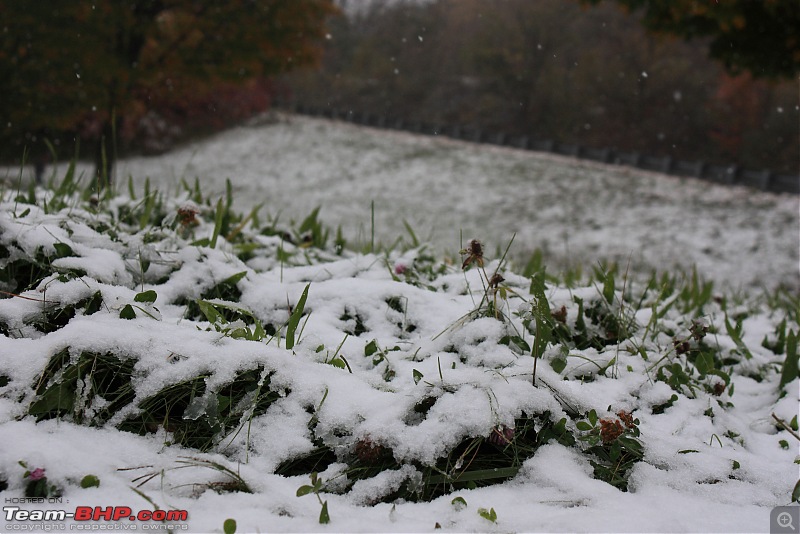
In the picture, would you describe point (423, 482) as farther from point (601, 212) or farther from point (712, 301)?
point (601, 212)

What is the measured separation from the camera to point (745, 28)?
252 inches

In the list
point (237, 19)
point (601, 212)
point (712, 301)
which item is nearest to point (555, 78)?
point (601, 212)

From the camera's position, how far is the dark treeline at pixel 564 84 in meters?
22.7

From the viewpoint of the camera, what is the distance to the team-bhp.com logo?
109cm

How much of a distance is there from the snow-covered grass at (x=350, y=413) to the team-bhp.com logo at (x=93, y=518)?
22 mm

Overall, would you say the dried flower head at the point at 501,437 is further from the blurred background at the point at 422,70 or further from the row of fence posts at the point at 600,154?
the row of fence posts at the point at 600,154

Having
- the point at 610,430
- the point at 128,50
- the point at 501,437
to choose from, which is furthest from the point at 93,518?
the point at 128,50

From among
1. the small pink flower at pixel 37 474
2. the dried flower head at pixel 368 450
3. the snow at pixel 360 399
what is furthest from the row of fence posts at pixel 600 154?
the small pink flower at pixel 37 474

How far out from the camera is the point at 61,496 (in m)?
1.15

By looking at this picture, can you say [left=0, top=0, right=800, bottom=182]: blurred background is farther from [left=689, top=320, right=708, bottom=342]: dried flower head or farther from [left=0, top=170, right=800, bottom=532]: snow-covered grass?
[left=689, top=320, right=708, bottom=342]: dried flower head

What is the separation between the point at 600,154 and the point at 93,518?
21.7 m

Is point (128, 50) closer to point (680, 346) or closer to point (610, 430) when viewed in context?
point (680, 346)

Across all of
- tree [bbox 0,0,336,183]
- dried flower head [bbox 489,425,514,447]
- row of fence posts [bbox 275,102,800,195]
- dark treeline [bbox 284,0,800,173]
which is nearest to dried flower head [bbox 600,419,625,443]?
dried flower head [bbox 489,425,514,447]

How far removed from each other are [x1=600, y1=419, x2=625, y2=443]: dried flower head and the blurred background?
2754 millimetres
